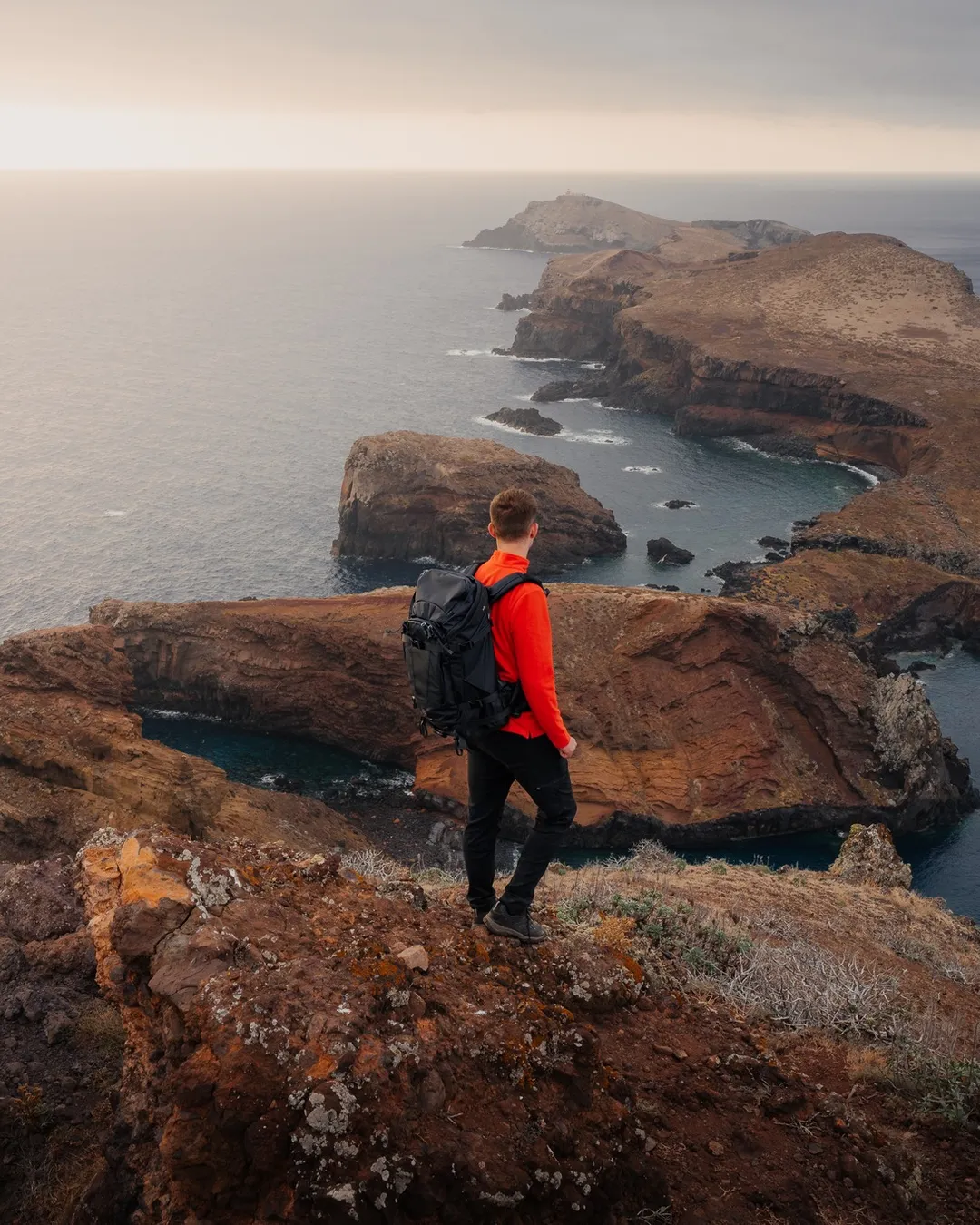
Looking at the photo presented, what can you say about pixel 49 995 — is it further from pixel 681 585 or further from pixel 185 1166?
pixel 681 585

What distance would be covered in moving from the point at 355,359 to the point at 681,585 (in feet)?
187

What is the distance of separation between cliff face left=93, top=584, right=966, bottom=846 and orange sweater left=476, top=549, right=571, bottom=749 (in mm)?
23422

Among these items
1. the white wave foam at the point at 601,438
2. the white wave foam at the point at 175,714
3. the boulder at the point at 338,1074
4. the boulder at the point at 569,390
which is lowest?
the white wave foam at the point at 175,714

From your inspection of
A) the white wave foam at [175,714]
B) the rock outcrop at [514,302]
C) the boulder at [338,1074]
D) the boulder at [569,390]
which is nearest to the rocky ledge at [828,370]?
the boulder at [569,390]

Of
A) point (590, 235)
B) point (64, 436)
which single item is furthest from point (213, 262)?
point (64, 436)

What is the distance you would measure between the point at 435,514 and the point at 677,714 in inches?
925

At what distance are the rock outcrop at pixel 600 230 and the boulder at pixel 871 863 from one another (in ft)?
517

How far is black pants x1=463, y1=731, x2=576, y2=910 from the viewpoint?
6.15 m

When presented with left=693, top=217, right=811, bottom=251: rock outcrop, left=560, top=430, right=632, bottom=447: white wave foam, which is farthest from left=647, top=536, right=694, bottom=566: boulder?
left=693, top=217, right=811, bottom=251: rock outcrop

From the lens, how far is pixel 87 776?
20891mm

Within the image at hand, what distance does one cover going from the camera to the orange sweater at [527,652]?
586cm

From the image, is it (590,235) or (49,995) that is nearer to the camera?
(49,995)

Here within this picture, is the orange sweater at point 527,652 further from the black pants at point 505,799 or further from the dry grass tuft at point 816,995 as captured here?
the dry grass tuft at point 816,995

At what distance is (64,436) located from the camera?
2672 inches
